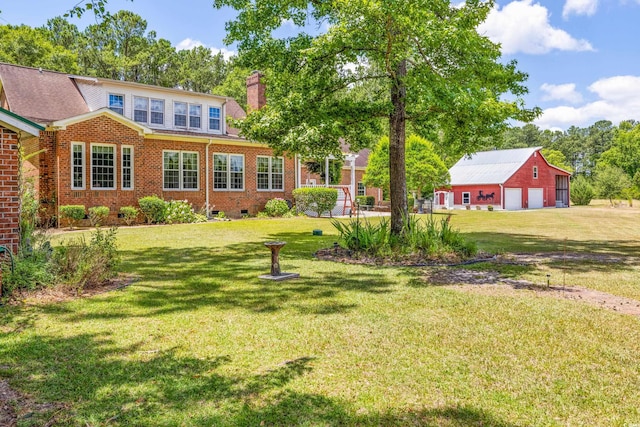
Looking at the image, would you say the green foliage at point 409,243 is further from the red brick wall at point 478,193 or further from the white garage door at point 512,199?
the white garage door at point 512,199

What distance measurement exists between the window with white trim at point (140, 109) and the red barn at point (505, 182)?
28883 millimetres

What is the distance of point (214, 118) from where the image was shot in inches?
928

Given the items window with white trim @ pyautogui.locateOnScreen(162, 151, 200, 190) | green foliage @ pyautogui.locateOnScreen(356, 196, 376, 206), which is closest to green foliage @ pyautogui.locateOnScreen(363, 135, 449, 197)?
green foliage @ pyautogui.locateOnScreen(356, 196, 376, 206)

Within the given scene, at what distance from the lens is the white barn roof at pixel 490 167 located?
137 ft

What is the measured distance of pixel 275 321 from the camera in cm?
542

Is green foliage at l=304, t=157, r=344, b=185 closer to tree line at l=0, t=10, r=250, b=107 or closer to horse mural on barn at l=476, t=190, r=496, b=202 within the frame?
tree line at l=0, t=10, r=250, b=107

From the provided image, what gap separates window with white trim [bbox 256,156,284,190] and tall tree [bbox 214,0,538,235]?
37.3 feet

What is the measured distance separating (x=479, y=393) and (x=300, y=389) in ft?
4.50

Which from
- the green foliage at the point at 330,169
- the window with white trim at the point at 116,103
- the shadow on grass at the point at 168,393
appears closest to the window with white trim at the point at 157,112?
the window with white trim at the point at 116,103

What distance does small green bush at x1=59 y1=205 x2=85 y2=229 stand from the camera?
57.0 ft

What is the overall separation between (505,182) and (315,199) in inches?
918

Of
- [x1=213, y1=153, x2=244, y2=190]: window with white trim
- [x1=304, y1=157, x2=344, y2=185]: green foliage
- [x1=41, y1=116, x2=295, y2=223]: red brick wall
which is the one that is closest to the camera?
[x1=41, y1=116, x2=295, y2=223]: red brick wall

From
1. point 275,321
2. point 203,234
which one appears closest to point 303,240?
point 203,234

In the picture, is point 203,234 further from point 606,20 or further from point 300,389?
point 606,20
